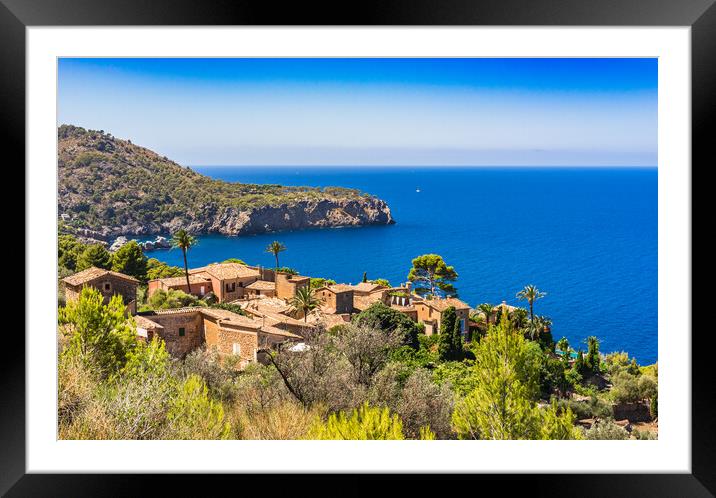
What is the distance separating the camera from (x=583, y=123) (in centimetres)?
4428

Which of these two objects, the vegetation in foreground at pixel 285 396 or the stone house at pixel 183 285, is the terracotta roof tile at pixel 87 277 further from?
the vegetation in foreground at pixel 285 396

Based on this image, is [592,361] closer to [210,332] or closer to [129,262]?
[210,332]

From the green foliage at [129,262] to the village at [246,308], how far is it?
2.12 feet

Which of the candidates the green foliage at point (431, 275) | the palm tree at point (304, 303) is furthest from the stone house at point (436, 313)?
the green foliage at point (431, 275)

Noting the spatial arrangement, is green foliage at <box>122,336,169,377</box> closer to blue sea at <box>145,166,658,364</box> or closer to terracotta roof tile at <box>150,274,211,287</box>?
terracotta roof tile at <box>150,274,211,287</box>

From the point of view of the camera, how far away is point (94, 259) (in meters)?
16.7

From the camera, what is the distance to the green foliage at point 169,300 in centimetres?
1589

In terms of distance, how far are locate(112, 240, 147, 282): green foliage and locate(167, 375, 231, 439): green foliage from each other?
14.4m

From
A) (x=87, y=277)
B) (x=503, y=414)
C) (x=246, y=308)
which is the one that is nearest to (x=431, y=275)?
(x=246, y=308)

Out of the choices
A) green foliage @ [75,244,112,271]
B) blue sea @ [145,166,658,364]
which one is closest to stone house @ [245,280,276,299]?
green foliage @ [75,244,112,271]

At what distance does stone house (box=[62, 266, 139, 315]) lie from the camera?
13.6 meters
